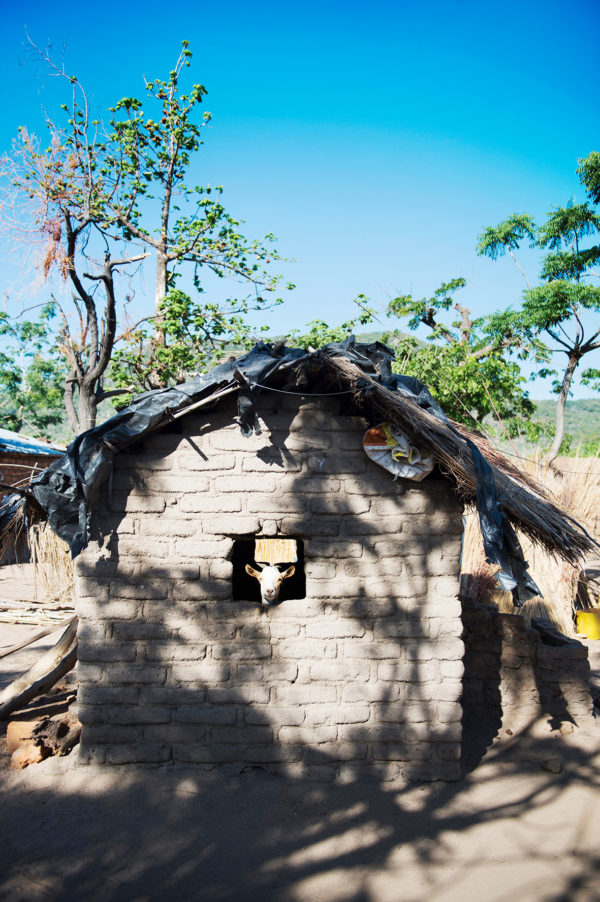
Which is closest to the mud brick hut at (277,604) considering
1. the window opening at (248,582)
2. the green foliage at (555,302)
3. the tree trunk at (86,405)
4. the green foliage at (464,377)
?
the window opening at (248,582)

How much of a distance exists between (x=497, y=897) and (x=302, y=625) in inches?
74.4

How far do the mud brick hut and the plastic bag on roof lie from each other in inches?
2.9

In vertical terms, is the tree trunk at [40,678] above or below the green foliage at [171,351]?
below

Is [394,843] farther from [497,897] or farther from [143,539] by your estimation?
A: [143,539]

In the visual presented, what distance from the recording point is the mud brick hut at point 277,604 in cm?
420

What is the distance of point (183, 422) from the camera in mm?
4309

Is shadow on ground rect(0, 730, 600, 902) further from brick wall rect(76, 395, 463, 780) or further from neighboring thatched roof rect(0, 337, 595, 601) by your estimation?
neighboring thatched roof rect(0, 337, 595, 601)

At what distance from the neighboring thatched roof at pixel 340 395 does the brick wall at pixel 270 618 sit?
0.69ft

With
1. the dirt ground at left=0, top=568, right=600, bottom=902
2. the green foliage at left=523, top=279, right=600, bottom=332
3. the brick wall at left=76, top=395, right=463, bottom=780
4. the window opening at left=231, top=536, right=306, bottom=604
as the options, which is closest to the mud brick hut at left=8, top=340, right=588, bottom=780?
the brick wall at left=76, top=395, right=463, bottom=780

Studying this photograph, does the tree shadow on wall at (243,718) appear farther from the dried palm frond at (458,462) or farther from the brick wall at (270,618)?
the dried palm frond at (458,462)

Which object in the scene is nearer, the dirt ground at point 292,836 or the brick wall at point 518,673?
the dirt ground at point 292,836

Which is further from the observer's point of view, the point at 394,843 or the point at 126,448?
the point at 126,448

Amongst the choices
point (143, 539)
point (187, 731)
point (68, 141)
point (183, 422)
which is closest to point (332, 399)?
point (183, 422)

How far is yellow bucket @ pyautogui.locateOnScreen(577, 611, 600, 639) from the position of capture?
26.8 ft
